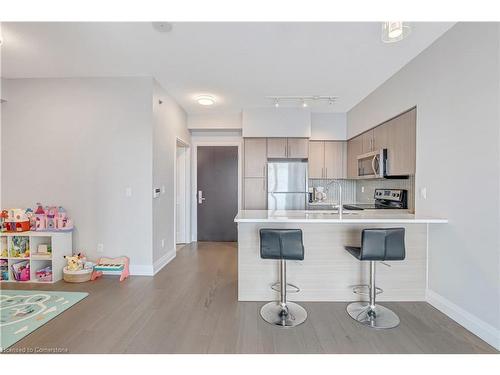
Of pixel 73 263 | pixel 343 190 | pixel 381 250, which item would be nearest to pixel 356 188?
pixel 343 190

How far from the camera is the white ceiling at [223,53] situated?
2254 millimetres

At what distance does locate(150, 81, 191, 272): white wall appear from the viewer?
11.3 ft

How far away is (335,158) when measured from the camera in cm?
496

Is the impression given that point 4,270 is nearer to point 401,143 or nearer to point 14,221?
point 14,221

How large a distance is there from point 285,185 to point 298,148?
76cm

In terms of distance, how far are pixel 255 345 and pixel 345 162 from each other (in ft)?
13.1

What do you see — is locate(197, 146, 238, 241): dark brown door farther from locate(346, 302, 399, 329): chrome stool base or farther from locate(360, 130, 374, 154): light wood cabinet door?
locate(346, 302, 399, 329): chrome stool base

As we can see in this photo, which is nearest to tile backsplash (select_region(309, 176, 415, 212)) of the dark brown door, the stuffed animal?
the dark brown door

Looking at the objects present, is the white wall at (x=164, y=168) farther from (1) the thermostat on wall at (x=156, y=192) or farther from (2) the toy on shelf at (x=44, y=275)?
(2) the toy on shelf at (x=44, y=275)

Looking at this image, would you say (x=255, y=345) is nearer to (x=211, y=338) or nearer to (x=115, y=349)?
(x=211, y=338)

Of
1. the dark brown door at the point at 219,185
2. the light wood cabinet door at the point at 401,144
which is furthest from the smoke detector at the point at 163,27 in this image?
the dark brown door at the point at 219,185

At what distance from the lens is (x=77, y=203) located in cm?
338

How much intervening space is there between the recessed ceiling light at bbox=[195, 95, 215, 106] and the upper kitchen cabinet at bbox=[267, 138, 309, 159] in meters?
1.33

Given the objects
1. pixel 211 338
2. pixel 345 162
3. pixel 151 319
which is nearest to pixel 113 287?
pixel 151 319
